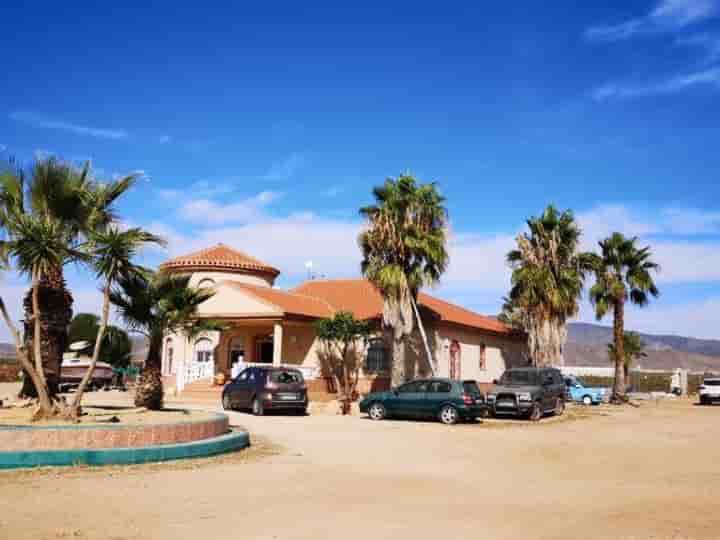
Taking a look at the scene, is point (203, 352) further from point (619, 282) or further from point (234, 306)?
point (619, 282)

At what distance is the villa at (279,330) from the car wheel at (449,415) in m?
10.0

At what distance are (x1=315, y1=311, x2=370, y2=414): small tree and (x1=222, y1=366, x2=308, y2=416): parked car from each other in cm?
→ 509

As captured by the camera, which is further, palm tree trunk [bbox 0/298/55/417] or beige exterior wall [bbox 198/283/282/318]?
beige exterior wall [bbox 198/283/282/318]

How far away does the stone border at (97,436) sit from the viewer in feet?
36.3

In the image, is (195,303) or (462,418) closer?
(195,303)

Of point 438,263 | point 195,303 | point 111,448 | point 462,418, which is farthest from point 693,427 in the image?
point 111,448

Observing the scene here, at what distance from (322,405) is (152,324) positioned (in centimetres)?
1147

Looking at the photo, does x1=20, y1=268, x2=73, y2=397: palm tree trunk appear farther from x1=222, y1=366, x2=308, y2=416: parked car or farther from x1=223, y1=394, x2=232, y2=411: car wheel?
x1=223, y1=394, x2=232, y2=411: car wheel

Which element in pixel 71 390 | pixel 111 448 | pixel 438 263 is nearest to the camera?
pixel 111 448

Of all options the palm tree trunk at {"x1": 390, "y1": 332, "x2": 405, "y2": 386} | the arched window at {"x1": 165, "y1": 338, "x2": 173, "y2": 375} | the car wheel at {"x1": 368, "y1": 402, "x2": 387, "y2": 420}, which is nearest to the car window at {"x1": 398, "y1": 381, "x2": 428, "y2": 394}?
the car wheel at {"x1": 368, "y1": 402, "x2": 387, "y2": 420}

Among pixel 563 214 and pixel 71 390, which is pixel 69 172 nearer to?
pixel 71 390

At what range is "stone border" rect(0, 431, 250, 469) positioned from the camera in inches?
426

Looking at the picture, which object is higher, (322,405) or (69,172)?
(69,172)

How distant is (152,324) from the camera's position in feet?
56.9
